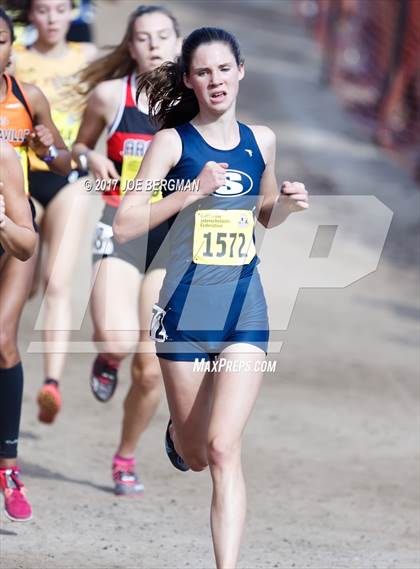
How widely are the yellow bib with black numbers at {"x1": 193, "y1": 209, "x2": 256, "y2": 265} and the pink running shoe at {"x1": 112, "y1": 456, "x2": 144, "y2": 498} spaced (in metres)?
1.95

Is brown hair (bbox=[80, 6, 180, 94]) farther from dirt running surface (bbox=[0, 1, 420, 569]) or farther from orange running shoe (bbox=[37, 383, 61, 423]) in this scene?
dirt running surface (bbox=[0, 1, 420, 569])

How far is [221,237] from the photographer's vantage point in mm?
4586

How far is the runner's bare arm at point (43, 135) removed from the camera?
5.59 metres

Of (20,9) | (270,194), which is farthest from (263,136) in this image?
(20,9)

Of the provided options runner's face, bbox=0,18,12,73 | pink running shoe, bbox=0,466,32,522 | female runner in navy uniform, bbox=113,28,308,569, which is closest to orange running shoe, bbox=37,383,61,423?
pink running shoe, bbox=0,466,32,522

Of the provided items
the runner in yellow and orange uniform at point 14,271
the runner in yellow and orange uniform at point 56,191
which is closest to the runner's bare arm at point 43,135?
the runner in yellow and orange uniform at point 14,271

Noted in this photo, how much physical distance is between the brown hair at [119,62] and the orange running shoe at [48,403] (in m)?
1.55

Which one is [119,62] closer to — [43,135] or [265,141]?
[43,135]

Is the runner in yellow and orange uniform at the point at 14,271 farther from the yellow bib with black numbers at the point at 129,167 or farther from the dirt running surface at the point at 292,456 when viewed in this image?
the yellow bib with black numbers at the point at 129,167

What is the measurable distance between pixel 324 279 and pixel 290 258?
58cm

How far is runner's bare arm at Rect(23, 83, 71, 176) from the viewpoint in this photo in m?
5.59

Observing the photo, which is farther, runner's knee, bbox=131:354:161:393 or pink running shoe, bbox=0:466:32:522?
runner's knee, bbox=131:354:161:393

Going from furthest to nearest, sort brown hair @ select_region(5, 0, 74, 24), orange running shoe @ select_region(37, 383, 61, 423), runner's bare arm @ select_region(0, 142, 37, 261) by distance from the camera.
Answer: brown hair @ select_region(5, 0, 74, 24) → orange running shoe @ select_region(37, 383, 61, 423) → runner's bare arm @ select_region(0, 142, 37, 261)

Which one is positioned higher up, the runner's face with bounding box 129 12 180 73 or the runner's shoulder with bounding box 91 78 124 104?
the runner's face with bounding box 129 12 180 73
